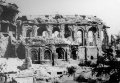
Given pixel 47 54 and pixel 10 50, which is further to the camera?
pixel 10 50

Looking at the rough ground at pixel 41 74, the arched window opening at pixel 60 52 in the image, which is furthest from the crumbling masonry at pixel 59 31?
the rough ground at pixel 41 74

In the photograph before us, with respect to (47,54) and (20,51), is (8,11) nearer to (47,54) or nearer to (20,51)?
(20,51)

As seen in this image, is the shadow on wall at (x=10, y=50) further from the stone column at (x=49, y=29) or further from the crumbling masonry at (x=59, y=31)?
the stone column at (x=49, y=29)

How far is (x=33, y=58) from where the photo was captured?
3206cm

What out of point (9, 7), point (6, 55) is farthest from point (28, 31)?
point (6, 55)

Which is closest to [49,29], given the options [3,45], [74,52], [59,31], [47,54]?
[59,31]

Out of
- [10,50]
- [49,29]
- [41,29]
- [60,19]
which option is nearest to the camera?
[10,50]

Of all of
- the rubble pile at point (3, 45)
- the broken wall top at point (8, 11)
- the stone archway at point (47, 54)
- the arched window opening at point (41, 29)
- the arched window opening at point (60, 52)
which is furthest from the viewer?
the arched window opening at point (41, 29)

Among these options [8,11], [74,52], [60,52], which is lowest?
[74,52]

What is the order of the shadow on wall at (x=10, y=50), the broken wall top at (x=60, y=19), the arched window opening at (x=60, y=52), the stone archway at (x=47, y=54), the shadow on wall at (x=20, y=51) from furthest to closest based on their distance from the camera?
the broken wall top at (x=60, y=19)
the shadow on wall at (x=10, y=50)
the shadow on wall at (x=20, y=51)
the arched window opening at (x=60, y=52)
the stone archway at (x=47, y=54)

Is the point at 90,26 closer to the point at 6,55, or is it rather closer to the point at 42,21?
the point at 42,21

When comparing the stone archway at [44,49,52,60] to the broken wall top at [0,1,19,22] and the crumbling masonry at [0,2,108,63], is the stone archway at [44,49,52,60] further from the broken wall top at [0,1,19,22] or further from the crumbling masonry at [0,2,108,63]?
the broken wall top at [0,1,19,22]

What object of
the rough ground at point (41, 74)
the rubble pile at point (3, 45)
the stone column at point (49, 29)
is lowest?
the rough ground at point (41, 74)

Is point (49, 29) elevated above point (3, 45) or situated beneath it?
elevated above
